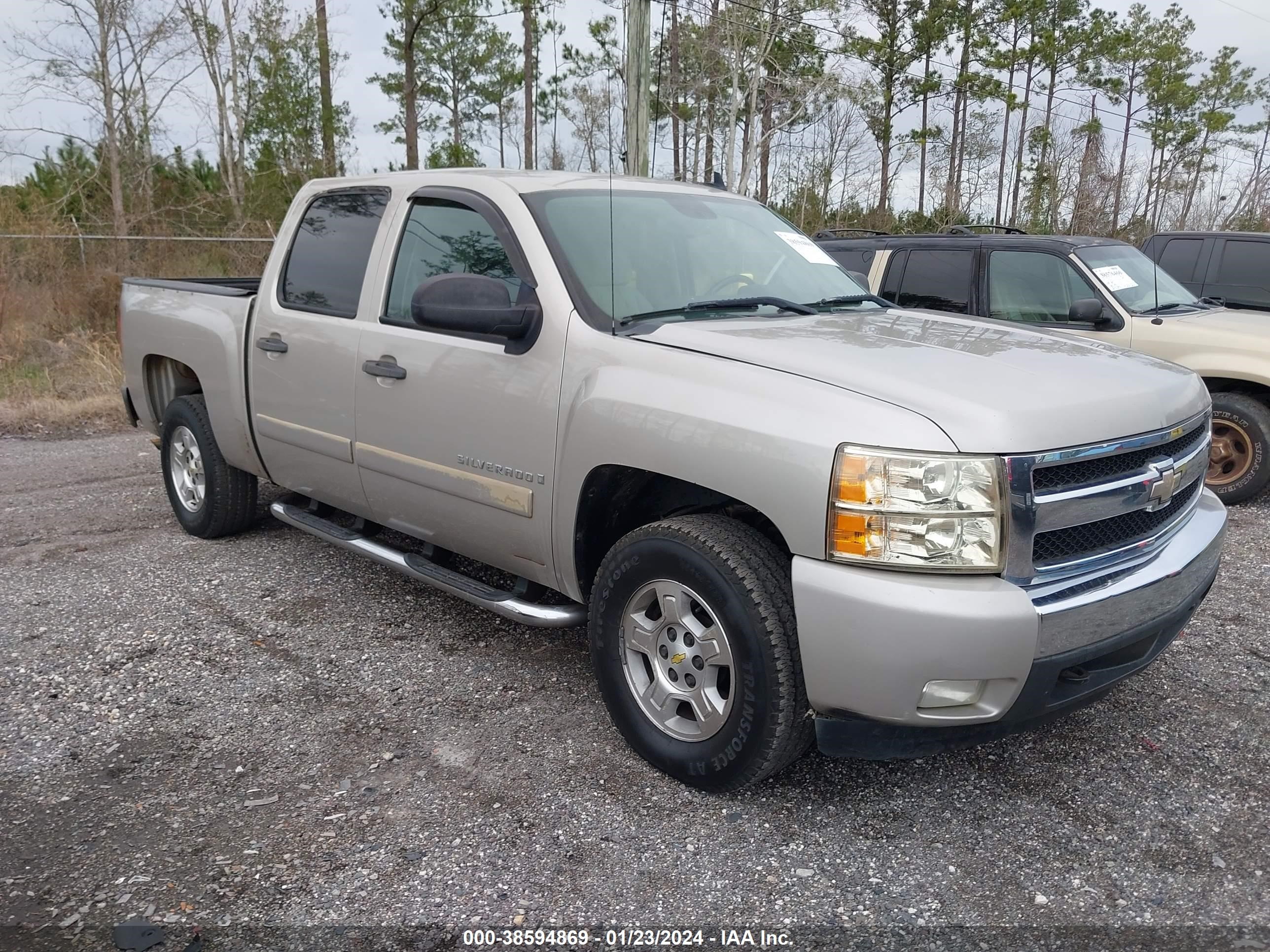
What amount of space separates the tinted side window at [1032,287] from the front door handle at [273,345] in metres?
5.15

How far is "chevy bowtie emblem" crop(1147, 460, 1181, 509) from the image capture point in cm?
284

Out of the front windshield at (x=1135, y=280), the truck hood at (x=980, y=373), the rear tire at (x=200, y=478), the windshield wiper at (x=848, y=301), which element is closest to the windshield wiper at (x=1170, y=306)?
the front windshield at (x=1135, y=280)

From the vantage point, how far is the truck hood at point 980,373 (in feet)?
8.30

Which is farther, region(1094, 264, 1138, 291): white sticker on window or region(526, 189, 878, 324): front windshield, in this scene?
region(1094, 264, 1138, 291): white sticker on window

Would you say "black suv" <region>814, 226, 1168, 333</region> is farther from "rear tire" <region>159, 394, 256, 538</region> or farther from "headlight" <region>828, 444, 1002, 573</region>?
"headlight" <region>828, 444, 1002, 573</region>

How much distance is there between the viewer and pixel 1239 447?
6.79m

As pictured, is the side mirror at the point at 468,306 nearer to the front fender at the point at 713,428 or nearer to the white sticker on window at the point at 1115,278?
the front fender at the point at 713,428

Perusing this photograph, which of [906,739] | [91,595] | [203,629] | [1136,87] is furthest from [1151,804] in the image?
[1136,87]

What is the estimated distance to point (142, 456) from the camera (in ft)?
26.3

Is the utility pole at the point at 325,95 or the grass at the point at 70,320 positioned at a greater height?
the utility pole at the point at 325,95

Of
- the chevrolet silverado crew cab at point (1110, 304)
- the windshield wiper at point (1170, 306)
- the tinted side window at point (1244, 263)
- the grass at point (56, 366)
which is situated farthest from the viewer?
the grass at point (56, 366)

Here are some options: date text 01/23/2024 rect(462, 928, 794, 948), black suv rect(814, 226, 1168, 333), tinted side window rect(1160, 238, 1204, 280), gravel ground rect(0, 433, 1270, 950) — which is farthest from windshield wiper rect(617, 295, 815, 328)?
A: tinted side window rect(1160, 238, 1204, 280)

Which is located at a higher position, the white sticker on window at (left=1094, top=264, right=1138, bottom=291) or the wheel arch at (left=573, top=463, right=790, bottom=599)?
the white sticker on window at (left=1094, top=264, right=1138, bottom=291)

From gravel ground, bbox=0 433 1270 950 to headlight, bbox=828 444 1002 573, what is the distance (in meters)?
0.90
